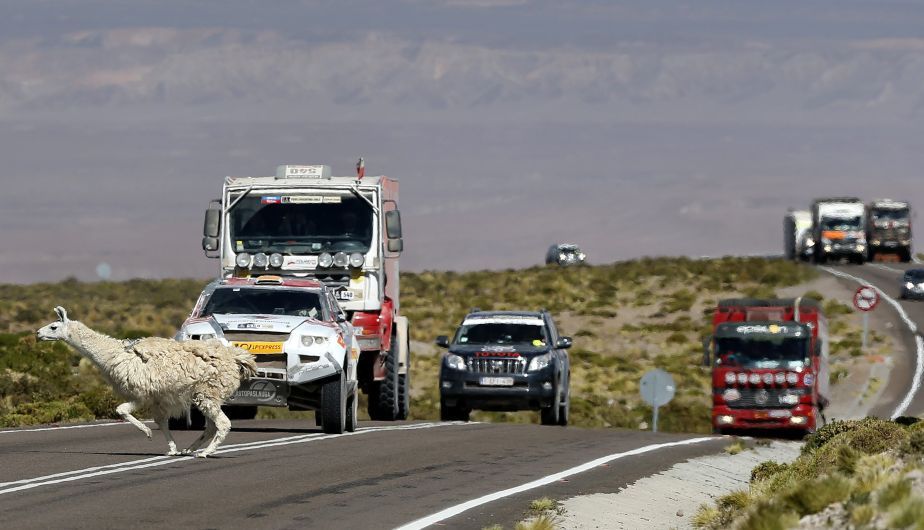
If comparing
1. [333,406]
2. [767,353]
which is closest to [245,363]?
[333,406]

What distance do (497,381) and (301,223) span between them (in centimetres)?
465

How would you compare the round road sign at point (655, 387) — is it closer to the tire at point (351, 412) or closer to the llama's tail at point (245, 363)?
the tire at point (351, 412)

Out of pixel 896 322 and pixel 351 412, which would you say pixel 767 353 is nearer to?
pixel 351 412

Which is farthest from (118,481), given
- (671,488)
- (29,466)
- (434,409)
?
(434,409)

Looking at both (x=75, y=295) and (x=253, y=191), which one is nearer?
(x=253, y=191)

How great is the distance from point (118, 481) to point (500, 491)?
360cm

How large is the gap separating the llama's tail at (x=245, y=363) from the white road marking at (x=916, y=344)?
30.7m

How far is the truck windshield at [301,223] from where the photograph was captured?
86.2ft

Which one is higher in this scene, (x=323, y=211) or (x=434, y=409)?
(x=323, y=211)

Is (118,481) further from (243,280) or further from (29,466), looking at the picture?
(243,280)

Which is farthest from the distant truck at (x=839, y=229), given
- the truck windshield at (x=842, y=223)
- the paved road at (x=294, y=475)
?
the paved road at (x=294, y=475)

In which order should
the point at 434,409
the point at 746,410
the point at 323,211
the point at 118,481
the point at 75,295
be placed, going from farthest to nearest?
1. the point at 75,295
2. the point at 434,409
3. the point at 746,410
4. the point at 323,211
5. the point at 118,481

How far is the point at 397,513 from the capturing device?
1335 centimetres

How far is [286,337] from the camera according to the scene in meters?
20.1
